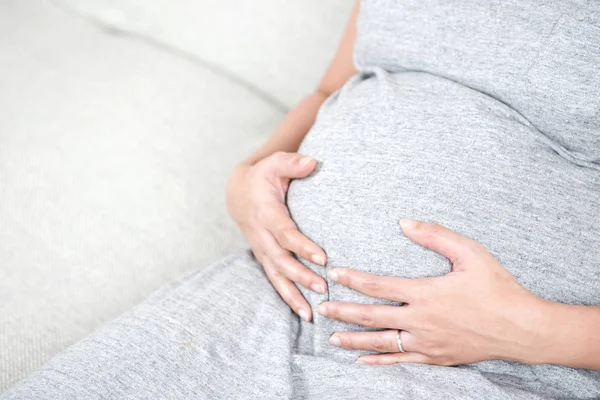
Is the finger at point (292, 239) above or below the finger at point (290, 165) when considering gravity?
below

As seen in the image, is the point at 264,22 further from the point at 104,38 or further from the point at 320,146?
the point at 320,146

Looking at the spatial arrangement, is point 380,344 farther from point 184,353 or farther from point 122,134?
point 122,134

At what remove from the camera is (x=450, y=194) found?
2.53ft

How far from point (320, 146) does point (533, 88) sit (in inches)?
12.3

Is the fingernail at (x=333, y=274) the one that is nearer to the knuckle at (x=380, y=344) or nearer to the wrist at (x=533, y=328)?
the knuckle at (x=380, y=344)

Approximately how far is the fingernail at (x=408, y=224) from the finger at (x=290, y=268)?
14 cm

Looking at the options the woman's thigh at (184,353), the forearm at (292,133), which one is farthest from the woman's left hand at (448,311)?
the forearm at (292,133)

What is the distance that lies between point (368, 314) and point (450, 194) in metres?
0.19

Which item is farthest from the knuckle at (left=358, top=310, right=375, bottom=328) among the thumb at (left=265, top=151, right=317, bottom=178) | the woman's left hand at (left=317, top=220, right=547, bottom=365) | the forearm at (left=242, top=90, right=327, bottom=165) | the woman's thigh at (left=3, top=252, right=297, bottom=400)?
the forearm at (left=242, top=90, right=327, bottom=165)

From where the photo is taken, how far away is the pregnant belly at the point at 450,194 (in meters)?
0.75

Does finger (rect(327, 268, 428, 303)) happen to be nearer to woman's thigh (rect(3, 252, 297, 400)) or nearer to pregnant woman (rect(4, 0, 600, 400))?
pregnant woman (rect(4, 0, 600, 400))

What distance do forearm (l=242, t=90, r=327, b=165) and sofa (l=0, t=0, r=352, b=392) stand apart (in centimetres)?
17

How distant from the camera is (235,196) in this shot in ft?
3.26

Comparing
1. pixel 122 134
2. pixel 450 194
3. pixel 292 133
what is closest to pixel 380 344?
pixel 450 194
